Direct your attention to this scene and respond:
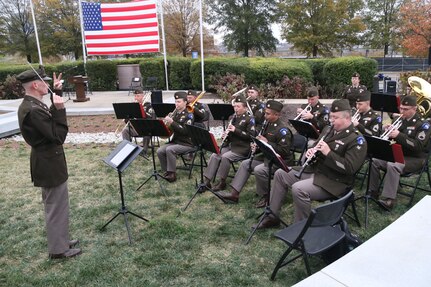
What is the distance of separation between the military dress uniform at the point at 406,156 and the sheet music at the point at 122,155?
12.1ft

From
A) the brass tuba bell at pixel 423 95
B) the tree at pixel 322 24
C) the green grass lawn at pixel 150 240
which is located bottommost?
the green grass lawn at pixel 150 240

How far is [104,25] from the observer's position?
53.7 feet

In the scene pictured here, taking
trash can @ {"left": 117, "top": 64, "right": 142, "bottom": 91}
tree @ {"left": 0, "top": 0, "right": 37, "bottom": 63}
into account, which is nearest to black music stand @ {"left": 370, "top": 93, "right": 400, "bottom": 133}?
trash can @ {"left": 117, "top": 64, "right": 142, "bottom": 91}

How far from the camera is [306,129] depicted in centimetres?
633

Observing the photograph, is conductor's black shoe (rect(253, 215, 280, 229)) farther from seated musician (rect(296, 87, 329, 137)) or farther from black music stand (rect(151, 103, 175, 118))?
black music stand (rect(151, 103, 175, 118))

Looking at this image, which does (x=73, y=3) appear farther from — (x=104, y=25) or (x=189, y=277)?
(x=189, y=277)

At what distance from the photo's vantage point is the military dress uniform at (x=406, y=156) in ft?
17.9

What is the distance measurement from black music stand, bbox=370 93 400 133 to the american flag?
1070cm

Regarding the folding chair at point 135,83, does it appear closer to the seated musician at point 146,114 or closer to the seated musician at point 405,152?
the seated musician at point 146,114

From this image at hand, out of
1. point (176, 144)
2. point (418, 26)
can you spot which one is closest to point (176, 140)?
point (176, 144)

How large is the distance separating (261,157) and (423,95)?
3297 millimetres

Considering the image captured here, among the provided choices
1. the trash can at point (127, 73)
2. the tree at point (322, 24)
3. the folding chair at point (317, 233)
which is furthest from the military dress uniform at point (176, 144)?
the tree at point (322, 24)

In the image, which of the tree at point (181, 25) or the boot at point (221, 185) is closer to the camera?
the boot at point (221, 185)

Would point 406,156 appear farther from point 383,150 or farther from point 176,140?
point 176,140
